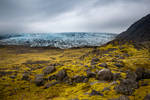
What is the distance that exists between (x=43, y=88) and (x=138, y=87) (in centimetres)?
1213

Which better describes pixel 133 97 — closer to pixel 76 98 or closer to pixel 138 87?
pixel 138 87

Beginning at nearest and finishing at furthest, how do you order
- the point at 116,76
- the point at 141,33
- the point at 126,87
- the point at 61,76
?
the point at 126,87
the point at 116,76
the point at 61,76
the point at 141,33

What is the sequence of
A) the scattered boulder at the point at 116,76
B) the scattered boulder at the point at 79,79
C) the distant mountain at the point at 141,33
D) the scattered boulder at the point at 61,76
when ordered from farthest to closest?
the distant mountain at the point at 141,33, the scattered boulder at the point at 61,76, the scattered boulder at the point at 79,79, the scattered boulder at the point at 116,76

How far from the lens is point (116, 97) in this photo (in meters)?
9.42

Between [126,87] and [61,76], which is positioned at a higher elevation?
[126,87]

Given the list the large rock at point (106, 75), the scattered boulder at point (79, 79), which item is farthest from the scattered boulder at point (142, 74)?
the scattered boulder at point (79, 79)

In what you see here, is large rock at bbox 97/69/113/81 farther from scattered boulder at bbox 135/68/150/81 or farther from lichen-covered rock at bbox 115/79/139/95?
scattered boulder at bbox 135/68/150/81

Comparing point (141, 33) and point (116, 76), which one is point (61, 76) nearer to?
point (116, 76)

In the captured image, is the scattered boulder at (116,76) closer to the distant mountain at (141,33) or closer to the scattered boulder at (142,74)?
the scattered boulder at (142,74)

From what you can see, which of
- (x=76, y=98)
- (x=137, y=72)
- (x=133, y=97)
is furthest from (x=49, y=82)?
(x=137, y=72)

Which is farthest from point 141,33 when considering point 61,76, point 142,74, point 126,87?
point 126,87

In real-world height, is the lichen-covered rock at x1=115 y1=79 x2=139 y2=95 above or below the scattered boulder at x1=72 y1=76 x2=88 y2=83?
above

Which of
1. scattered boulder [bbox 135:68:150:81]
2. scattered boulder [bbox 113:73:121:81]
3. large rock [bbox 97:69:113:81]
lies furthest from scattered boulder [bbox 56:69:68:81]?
scattered boulder [bbox 135:68:150:81]

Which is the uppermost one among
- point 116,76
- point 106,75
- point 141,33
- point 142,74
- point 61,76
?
point 141,33
